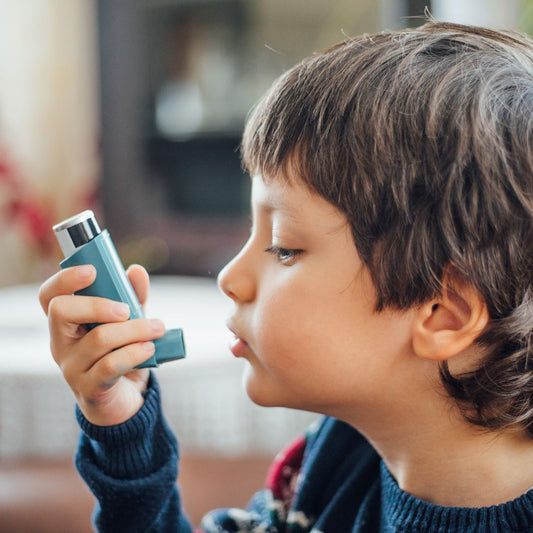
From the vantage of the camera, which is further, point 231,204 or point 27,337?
point 231,204

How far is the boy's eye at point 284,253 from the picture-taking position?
639 mm

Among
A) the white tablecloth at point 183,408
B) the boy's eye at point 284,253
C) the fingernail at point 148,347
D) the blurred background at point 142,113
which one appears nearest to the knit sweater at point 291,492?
the fingernail at point 148,347

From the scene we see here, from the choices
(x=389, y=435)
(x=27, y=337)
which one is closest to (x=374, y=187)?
(x=389, y=435)

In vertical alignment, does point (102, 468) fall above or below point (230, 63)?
below

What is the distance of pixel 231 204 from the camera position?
284cm

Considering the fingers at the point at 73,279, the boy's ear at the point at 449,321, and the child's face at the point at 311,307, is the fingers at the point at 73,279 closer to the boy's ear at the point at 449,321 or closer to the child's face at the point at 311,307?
the child's face at the point at 311,307

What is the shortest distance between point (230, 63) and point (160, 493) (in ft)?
7.29

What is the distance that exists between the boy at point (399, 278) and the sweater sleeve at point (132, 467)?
0.02 meters

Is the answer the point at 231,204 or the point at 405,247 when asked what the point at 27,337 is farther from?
the point at 231,204

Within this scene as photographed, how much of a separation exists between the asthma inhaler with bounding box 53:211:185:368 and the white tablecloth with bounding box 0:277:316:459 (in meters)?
0.62

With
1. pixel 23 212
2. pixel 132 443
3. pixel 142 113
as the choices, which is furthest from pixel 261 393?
pixel 142 113

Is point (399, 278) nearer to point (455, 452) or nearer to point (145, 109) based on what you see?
point (455, 452)

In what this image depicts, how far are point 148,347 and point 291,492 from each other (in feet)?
0.99

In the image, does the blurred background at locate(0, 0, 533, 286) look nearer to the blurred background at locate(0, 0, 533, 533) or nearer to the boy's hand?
the blurred background at locate(0, 0, 533, 533)
